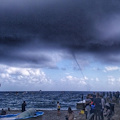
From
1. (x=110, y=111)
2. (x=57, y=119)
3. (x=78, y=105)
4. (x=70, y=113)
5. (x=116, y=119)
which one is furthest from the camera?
(x=78, y=105)

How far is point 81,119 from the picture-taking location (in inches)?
666

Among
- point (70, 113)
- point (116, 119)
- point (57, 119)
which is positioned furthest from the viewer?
point (57, 119)

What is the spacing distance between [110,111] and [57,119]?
855 cm

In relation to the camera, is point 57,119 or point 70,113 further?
point 57,119

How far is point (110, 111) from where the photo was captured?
1273cm

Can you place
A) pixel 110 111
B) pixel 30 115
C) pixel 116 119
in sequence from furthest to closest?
pixel 30 115 < pixel 116 119 < pixel 110 111

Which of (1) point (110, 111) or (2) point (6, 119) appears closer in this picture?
(1) point (110, 111)

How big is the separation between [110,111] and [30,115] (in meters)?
7.90

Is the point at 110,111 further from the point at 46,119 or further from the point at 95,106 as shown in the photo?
the point at 46,119

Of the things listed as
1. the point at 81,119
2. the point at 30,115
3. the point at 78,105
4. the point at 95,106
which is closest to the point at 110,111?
the point at 95,106

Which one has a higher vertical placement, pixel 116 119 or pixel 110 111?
pixel 110 111

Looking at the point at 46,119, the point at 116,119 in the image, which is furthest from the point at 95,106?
the point at 46,119

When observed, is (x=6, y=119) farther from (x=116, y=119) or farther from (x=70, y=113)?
(x=116, y=119)

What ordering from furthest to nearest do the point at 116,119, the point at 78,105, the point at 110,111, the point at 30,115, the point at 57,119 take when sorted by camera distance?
the point at 78,105, the point at 57,119, the point at 30,115, the point at 116,119, the point at 110,111
